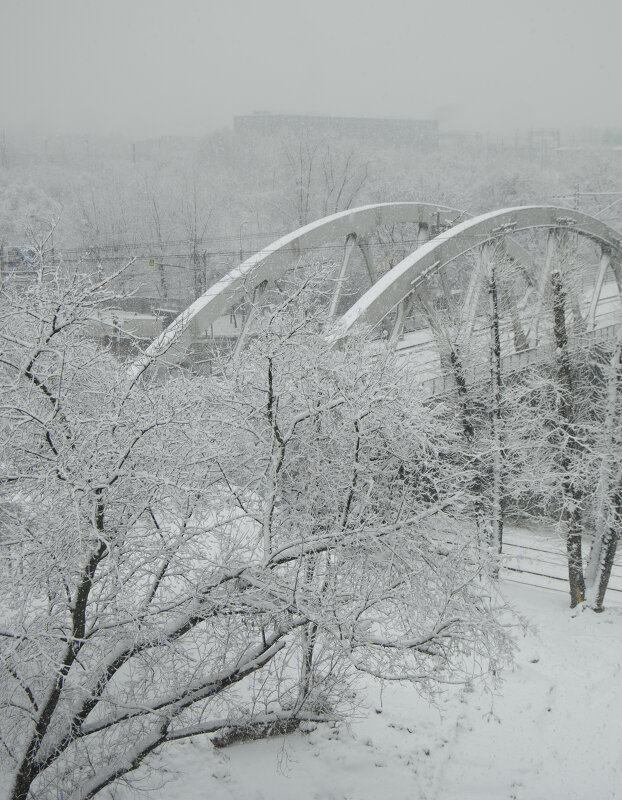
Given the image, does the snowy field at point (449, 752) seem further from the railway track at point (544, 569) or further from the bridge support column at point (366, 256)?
the bridge support column at point (366, 256)

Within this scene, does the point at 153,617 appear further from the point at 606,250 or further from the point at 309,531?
the point at 606,250

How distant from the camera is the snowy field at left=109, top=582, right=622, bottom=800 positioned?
305 inches

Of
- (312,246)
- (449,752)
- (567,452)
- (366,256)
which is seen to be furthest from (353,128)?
(449,752)

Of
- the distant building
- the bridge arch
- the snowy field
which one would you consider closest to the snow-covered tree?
the snowy field

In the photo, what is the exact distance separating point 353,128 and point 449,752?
9403cm

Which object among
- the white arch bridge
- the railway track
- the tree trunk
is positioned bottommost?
the railway track

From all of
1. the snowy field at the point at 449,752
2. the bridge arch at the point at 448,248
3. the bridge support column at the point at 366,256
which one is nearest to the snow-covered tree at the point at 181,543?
the snowy field at the point at 449,752

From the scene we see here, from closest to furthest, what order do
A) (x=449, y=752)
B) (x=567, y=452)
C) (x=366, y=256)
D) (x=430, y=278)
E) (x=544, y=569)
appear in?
(x=449, y=752), (x=567, y=452), (x=544, y=569), (x=430, y=278), (x=366, y=256)

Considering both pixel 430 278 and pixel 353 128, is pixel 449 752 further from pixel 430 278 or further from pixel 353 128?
pixel 353 128

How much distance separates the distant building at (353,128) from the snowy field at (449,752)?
7998 cm

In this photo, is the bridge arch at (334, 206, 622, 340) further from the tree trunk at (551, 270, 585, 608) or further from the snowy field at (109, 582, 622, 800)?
the snowy field at (109, 582, 622, 800)

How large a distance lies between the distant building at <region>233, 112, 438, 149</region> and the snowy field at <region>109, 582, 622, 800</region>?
262 ft

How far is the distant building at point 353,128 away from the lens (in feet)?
285

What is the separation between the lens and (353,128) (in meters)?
94.1
